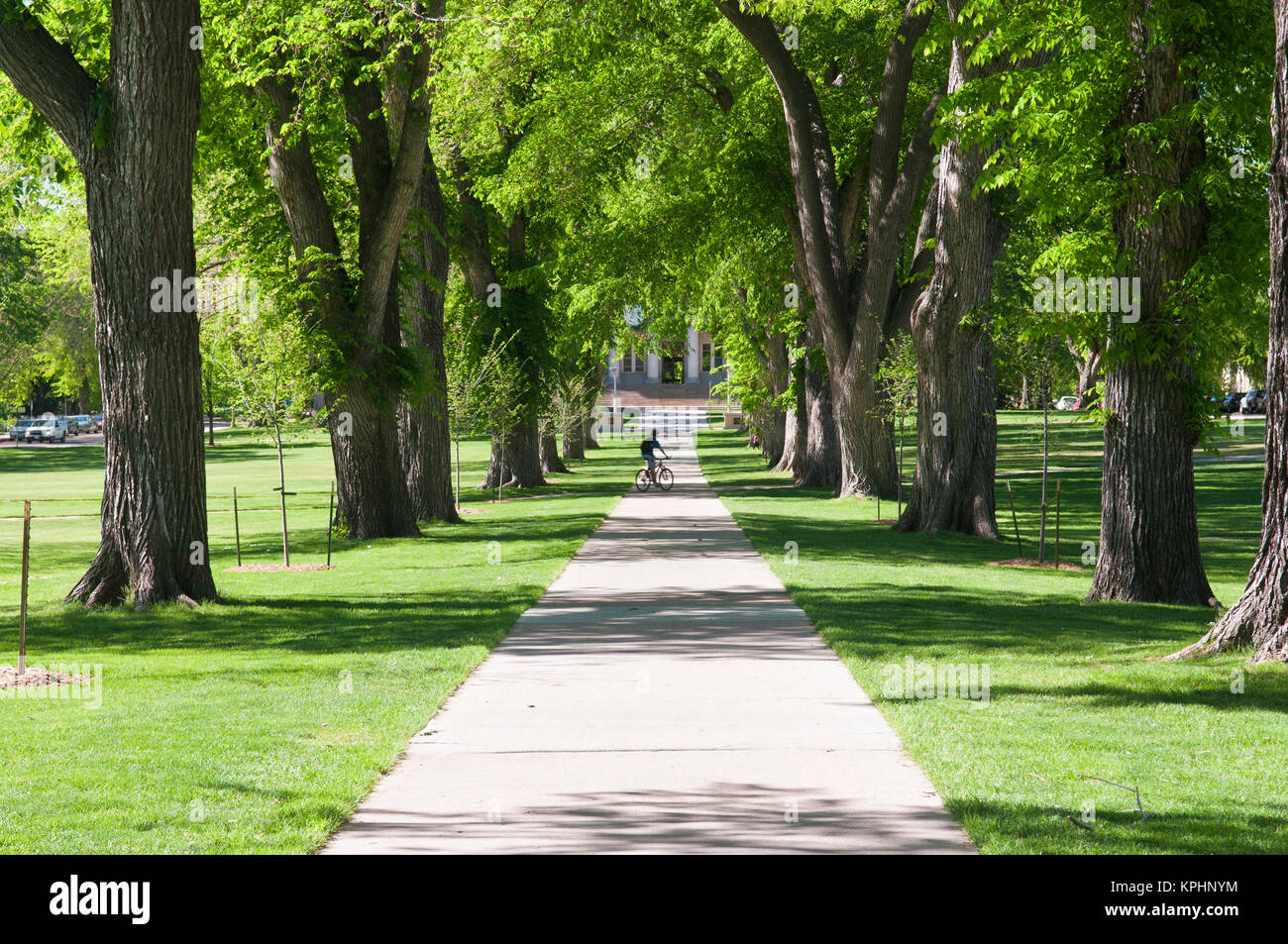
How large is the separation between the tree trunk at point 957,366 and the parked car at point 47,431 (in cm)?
6896

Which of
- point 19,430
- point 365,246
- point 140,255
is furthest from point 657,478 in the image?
point 19,430

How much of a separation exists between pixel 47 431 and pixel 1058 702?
267 ft

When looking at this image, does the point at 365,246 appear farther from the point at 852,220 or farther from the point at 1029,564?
the point at 852,220

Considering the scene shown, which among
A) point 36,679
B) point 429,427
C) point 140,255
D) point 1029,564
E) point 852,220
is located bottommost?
point 1029,564

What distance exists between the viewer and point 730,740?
7926 mm

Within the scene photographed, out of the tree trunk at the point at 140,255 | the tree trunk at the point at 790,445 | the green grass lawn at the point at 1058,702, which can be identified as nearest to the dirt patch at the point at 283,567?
the tree trunk at the point at 140,255

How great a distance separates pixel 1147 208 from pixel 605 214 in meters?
25.1

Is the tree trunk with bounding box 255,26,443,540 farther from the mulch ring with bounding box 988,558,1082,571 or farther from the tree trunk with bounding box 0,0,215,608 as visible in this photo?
the mulch ring with bounding box 988,558,1082,571

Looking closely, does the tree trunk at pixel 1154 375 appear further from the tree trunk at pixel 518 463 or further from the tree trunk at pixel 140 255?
the tree trunk at pixel 518 463

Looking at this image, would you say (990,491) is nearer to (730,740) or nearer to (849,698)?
(849,698)

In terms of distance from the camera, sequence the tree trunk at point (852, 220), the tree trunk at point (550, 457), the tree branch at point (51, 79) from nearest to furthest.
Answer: the tree branch at point (51, 79)
the tree trunk at point (852, 220)
the tree trunk at point (550, 457)

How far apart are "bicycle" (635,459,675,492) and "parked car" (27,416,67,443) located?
182 ft

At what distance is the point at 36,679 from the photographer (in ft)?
32.8

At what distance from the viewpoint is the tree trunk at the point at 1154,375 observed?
12867 millimetres
